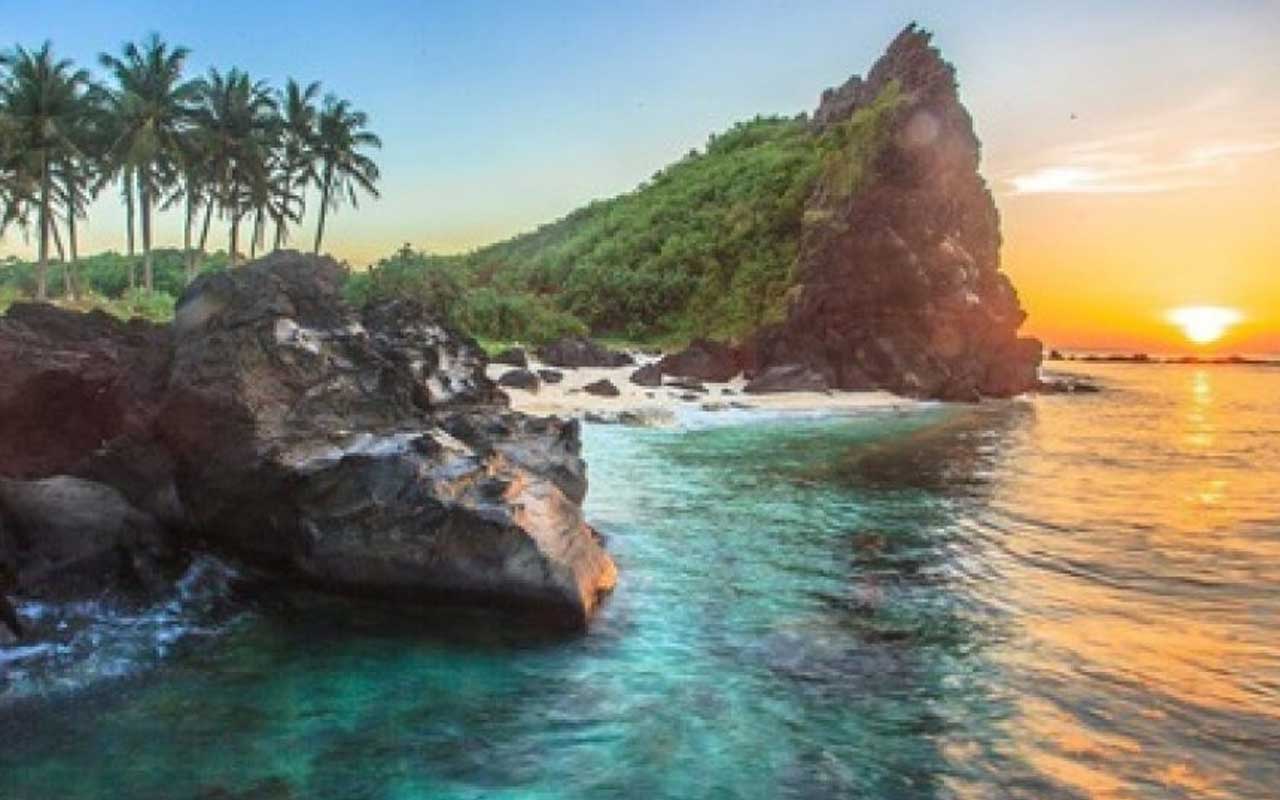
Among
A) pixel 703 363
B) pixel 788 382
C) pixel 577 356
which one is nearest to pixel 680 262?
pixel 703 363

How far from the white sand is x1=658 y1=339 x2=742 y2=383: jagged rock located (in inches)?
36.3

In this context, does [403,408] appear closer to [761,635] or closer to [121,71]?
[761,635]

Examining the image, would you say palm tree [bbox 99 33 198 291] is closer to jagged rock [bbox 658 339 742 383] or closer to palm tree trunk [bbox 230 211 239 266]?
palm tree trunk [bbox 230 211 239 266]

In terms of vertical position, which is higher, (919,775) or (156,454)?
(156,454)

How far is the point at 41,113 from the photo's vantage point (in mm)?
57719

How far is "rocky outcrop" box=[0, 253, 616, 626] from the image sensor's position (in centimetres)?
1148

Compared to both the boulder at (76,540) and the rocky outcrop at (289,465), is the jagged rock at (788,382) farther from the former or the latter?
the boulder at (76,540)

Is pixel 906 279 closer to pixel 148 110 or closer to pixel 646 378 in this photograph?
pixel 646 378

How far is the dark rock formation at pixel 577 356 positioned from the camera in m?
56.8

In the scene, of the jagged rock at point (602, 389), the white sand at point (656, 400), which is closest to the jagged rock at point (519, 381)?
the white sand at point (656, 400)

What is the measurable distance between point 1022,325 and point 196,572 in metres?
73.6

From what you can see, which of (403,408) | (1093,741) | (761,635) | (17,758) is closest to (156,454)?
(403,408)

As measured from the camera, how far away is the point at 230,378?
502 inches

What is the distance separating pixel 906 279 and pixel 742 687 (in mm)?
59264
